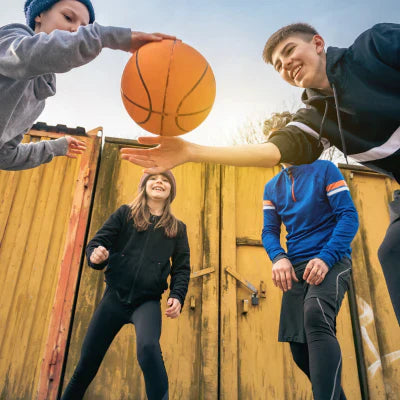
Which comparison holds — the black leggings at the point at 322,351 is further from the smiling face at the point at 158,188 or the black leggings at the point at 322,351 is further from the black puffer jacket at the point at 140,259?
the smiling face at the point at 158,188

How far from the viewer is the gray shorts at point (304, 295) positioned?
2.11 metres

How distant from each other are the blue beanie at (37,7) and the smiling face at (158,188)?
1.40 m

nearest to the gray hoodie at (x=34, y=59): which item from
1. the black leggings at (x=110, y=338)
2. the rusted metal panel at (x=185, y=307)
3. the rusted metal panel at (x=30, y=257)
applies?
the black leggings at (x=110, y=338)

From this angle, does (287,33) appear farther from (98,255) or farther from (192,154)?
(98,255)

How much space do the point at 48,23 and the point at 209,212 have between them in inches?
112

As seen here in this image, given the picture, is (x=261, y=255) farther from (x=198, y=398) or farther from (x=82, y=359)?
(x=82, y=359)

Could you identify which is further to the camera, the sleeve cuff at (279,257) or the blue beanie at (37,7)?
the sleeve cuff at (279,257)

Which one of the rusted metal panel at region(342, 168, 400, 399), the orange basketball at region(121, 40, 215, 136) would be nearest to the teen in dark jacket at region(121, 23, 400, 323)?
the orange basketball at region(121, 40, 215, 136)

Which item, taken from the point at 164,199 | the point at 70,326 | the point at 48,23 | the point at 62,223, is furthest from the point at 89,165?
the point at 48,23

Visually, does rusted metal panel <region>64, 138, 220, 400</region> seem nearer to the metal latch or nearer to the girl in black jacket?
the metal latch

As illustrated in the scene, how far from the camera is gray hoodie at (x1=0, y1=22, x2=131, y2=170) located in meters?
1.70

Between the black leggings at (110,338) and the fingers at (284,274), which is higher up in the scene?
the fingers at (284,274)

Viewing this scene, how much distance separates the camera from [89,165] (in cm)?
434

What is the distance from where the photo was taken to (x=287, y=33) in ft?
5.96
